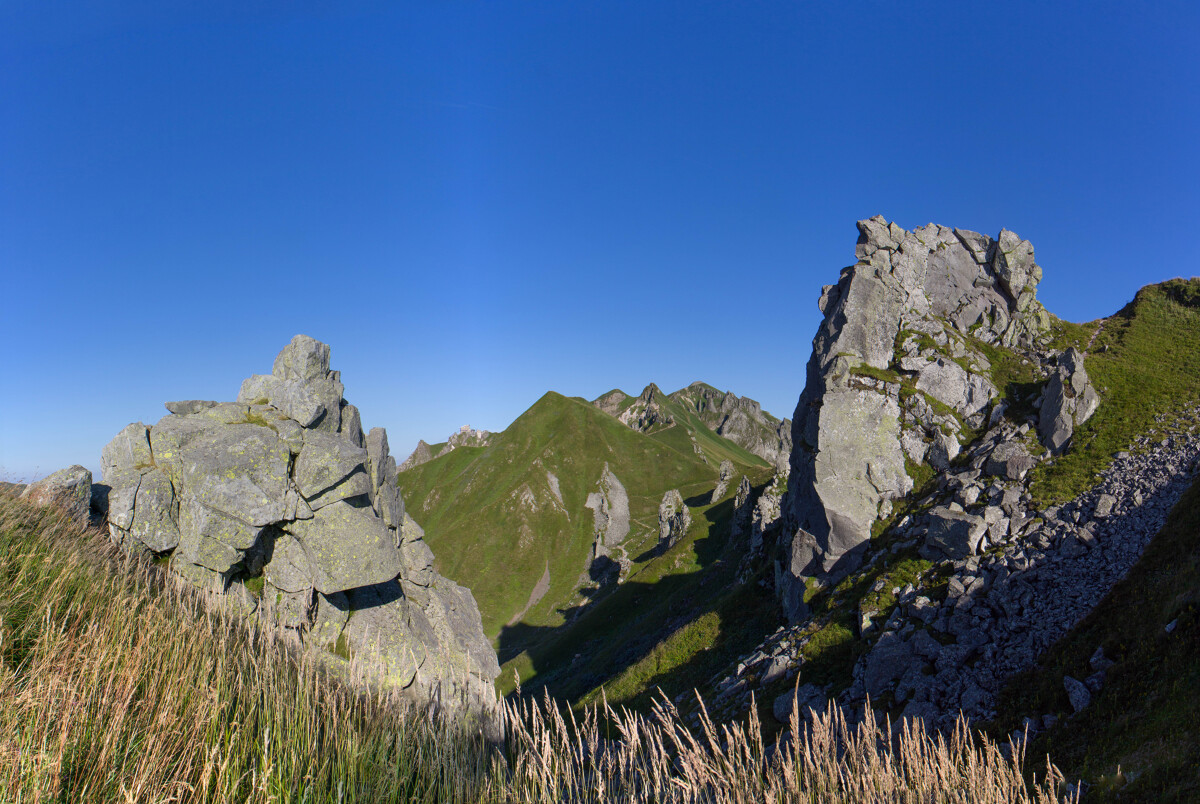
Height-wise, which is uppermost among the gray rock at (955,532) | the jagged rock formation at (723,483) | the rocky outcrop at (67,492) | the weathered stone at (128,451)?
the jagged rock formation at (723,483)

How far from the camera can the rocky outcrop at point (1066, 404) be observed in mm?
30000

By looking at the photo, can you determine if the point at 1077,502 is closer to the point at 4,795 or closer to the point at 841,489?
the point at 841,489

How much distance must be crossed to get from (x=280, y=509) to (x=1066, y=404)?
41.0 m

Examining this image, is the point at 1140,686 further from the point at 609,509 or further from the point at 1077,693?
the point at 609,509

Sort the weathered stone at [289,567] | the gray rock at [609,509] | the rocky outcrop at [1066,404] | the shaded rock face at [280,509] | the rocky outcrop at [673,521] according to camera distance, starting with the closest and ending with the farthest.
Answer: the shaded rock face at [280,509], the weathered stone at [289,567], the rocky outcrop at [1066,404], the rocky outcrop at [673,521], the gray rock at [609,509]

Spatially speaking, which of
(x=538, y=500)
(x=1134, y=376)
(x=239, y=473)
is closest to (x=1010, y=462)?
(x=1134, y=376)

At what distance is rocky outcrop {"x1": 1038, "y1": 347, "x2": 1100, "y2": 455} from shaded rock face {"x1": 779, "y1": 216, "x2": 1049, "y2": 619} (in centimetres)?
331

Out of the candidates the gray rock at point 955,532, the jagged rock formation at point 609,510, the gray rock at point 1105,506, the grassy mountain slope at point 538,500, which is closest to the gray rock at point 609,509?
the jagged rock formation at point 609,510

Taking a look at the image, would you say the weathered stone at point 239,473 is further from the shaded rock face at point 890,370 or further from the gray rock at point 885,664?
the shaded rock face at point 890,370

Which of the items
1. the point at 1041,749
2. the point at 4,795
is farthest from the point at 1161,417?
the point at 4,795

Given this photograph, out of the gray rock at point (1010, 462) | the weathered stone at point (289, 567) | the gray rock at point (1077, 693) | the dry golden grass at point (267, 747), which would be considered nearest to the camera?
the dry golden grass at point (267, 747)

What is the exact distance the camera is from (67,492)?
1808 centimetres

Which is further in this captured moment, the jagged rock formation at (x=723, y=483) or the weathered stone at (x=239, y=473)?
the jagged rock formation at (x=723, y=483)

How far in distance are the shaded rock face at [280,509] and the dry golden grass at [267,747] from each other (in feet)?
40.1
